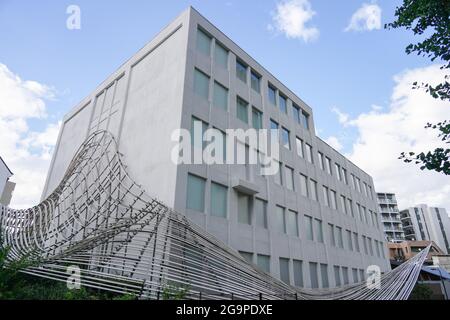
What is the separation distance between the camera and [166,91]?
1605 cm

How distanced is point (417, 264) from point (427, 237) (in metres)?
94.3

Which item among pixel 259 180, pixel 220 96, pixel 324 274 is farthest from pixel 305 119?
pixel 324 274

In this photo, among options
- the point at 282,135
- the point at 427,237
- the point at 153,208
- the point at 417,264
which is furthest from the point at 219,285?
the point at 427,237

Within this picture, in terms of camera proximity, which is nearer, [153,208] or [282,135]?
[153,208]

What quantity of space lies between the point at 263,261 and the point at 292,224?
4592mm

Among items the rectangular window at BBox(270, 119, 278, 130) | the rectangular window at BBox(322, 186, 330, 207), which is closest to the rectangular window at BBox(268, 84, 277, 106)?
the rectangular window at BBox(270, 119, 278, 130)

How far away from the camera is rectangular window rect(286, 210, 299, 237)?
62.9 ft

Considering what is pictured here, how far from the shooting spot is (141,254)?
1012 cm

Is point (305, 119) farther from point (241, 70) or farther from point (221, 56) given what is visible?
point (221, 56)

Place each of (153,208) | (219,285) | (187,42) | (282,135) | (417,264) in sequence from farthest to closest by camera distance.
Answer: (282,135)
(417,264)
(187,42)
(153,208)
(219,285)

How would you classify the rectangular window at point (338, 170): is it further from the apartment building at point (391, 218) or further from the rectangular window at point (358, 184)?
the apartment building at point (391, 218)

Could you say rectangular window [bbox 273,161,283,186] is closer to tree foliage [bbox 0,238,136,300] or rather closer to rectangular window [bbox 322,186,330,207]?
rectangular window [bbox 322,186,330,207]

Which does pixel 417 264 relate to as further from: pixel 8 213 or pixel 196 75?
pixel 8 213

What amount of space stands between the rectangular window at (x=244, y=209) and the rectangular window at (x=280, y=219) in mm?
2715
